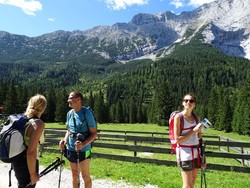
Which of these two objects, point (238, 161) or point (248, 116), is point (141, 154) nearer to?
point (238, 161)

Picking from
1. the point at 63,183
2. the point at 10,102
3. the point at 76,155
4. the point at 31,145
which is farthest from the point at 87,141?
the point at 10,102

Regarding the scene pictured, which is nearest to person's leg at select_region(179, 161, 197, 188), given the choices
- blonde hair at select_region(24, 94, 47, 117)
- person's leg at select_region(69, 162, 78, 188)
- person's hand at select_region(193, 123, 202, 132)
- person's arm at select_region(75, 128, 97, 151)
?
person's hand at select_region(193, 123, 202, 132)

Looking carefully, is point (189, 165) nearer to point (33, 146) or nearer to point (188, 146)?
point (188, 146)

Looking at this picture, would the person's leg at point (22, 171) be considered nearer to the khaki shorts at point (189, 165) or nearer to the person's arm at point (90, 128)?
the person's arm at point (90, 128)

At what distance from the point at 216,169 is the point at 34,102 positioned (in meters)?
10.4

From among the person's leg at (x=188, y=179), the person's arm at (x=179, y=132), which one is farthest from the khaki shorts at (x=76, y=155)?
the person's leg at (x=188, y=179)

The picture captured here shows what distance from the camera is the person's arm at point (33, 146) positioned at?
5793 mm

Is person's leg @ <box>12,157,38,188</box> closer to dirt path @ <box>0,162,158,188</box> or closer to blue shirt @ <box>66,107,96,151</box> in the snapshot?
blue shirt @ <box>66,107,96,151</box>

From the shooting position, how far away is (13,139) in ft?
18.6

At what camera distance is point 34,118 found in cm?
602

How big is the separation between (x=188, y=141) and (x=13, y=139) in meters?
3.73

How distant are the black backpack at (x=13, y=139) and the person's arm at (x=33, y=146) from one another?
5.3 inches

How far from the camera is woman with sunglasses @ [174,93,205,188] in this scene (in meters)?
7.08

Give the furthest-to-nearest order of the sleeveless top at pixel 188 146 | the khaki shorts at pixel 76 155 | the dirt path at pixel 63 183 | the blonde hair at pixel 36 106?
1. the dirt path at pixel 63 183
2. the khaki shorts at pixel 76 155
3. the sleeveless top at pixel 188 146
4. the blonde hair at pixel 36 106
